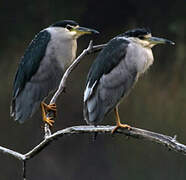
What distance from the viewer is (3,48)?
17.9ft

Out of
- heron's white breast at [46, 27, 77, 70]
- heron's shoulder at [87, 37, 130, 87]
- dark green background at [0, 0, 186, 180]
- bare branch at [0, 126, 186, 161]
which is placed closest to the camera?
bare branch at [0, 126, 186, 161]

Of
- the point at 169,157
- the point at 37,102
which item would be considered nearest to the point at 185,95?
the point at 169,157

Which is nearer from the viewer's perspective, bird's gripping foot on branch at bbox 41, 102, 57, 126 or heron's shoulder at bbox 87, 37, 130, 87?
heron's shoulder at bbox 87, 37, 130, 87

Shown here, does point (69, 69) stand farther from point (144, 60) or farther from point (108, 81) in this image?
point (144, 60)

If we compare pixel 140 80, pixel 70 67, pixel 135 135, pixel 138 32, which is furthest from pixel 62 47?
pixel 140 80

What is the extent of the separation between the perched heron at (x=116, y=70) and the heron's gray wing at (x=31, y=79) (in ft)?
0.73

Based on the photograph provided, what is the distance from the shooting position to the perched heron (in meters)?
1.85

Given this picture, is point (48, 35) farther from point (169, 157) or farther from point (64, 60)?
point (169, 157)

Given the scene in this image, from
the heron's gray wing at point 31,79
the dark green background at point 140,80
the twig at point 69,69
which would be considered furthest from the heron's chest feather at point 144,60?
the dark green background at point 140,80

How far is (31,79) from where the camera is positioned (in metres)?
2.07

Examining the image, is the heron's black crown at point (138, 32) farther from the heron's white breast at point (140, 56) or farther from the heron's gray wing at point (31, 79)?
the heron's gray wing at point (31, 79)

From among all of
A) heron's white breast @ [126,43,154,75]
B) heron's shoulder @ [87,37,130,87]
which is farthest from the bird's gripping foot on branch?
heron's white breast @ [126,43,154,75]

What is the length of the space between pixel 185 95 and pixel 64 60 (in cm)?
336

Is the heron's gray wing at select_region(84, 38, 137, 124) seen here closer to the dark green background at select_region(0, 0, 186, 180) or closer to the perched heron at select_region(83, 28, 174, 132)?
the perched heron at select_region(83, 28, 174, 132)
